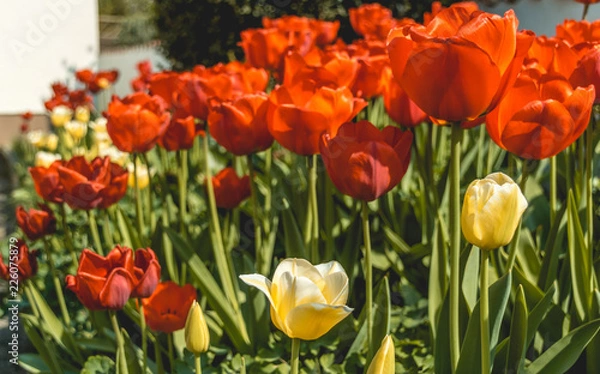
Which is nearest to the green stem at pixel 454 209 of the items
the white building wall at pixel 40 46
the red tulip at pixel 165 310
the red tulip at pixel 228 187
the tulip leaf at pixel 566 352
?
the tulip leaf at pixel 566 352

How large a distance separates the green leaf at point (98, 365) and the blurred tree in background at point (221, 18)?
4598mm

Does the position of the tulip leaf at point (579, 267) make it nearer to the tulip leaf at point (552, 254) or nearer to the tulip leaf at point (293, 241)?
the tulip leaf at point (552, 254)

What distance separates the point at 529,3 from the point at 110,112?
4.15m

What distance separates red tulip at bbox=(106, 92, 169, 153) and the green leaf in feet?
1.65

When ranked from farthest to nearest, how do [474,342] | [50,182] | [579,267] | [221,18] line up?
[221,18], [50,182], [579,267], [474,342]

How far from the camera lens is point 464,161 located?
7.17 ft

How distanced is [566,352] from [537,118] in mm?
377

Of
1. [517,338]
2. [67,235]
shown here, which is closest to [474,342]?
[517,338]

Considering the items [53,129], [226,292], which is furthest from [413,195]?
[53,129]

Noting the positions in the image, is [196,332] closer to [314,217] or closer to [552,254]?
[314,217]

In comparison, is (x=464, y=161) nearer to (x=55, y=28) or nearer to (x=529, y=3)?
(x=529, y=3)

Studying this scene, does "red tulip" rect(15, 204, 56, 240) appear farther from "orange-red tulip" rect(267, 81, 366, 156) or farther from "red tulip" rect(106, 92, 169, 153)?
"orange-red tulip" rect(267, 81, 366, 156)

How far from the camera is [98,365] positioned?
4.57ft

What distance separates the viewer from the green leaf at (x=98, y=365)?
1.38 meters
